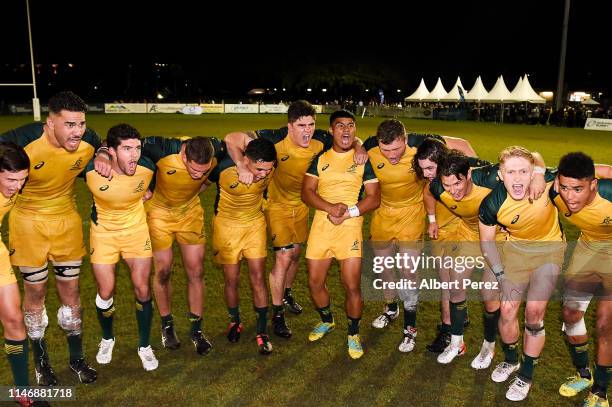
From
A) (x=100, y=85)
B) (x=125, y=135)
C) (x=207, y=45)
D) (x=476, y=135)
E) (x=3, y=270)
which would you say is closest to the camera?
(x=3, y=270)

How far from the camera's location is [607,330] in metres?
4.39

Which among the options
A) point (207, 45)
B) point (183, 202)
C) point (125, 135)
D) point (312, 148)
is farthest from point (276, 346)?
point (207, 45)

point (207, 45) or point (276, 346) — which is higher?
point (207, 45)

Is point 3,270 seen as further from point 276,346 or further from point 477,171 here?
point 477,171

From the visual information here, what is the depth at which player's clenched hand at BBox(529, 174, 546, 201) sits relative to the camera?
4.42 m

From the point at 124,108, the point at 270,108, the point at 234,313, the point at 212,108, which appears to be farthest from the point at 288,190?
the point at 270,108

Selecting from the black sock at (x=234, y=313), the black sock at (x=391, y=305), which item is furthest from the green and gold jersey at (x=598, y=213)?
the black sock at (x=234, y=313)

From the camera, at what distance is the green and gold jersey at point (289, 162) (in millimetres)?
6117

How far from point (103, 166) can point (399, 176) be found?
2.90 metres

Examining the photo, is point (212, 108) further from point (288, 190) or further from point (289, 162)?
point (289, 162)

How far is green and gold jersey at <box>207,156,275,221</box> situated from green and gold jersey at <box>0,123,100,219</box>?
48.6 inches

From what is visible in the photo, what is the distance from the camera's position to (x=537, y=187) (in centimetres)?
443

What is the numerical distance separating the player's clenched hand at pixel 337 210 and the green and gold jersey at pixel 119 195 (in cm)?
173

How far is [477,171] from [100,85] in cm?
7076
